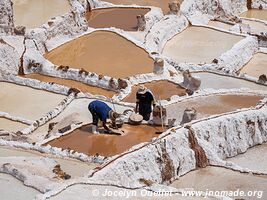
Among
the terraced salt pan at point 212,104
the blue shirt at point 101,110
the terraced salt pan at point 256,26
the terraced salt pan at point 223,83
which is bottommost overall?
the terraced salt pan at point 256,26

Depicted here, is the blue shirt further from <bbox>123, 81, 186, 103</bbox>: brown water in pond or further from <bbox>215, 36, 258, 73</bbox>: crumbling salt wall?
<bbox>215, 36, 258, 73</bbox>: crumbling salt wall

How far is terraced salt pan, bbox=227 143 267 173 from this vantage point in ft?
58.9

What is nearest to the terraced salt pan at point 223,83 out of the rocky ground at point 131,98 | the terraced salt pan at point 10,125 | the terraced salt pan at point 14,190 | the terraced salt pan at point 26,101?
the rocky ground at point 131,98

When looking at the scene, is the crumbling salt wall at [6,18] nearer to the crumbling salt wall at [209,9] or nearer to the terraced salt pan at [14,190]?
the crumbling salt wall at [209,9]

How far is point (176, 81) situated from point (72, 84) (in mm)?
3735

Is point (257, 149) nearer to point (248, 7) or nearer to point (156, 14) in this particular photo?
point (156, 14)

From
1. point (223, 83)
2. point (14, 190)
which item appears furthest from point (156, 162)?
point (223, 83)

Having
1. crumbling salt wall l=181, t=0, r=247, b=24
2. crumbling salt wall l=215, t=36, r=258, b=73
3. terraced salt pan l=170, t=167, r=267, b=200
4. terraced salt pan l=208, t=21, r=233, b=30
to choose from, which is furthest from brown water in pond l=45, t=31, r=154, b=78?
terraced salt pan l=170, t=167, r=267, b=200

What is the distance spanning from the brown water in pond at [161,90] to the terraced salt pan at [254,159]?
3.08 m

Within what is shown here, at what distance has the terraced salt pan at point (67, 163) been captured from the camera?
15.6 metres

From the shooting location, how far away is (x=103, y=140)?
17094 millimetres

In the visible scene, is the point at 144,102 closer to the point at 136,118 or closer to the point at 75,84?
the point at 136,118

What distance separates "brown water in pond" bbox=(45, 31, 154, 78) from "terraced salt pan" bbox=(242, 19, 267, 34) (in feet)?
26.2

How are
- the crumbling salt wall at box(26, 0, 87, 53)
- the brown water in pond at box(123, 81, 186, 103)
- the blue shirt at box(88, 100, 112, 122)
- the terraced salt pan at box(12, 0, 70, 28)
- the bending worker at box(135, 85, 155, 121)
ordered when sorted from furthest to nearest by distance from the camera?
the terraced salt pan at box(12, 0, 70, 28)
the crumbling salt wall at box(26, 0, 87, 53)
the brown water in pond at box(123, 81, 186, 103)
the bending worker at box(135, 85, 155, 121)
the blue shirt at box(88, 100, 112, 122)
